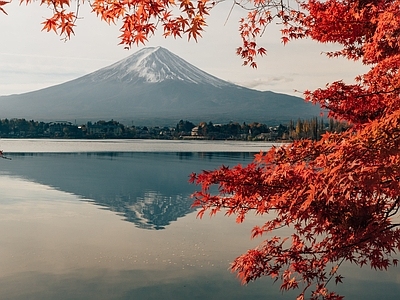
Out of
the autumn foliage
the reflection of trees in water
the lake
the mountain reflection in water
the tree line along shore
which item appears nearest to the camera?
the autumn foliage

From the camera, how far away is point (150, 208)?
508 inches

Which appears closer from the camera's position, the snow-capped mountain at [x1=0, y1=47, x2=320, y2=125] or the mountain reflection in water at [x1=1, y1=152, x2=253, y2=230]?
the mountain reflection in water at [x1=1, y1=152, x2=253, y2=230]

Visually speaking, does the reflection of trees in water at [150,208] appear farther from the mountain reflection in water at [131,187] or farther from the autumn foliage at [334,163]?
the autumn foliage at [334,163]

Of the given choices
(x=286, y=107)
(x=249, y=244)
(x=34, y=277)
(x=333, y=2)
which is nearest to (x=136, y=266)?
(x=34, y=277)

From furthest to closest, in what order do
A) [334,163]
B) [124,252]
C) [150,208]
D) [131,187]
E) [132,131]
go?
[132,131], [131,187], [150,208], [124,252], [334,163]

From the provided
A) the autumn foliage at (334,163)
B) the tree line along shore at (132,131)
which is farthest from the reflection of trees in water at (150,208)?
the tree line along shore at (132,131)

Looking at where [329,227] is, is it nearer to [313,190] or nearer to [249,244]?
[313,190]

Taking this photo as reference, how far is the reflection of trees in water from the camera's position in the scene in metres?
11.0

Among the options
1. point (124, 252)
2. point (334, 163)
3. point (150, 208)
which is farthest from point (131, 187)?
point (334, 163)

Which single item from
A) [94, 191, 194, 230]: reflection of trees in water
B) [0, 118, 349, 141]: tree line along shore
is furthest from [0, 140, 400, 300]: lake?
[0, 118, 349, 141]: tree line along shore

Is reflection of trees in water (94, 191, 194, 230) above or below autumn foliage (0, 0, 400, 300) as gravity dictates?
below

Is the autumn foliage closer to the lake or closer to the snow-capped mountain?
the lake

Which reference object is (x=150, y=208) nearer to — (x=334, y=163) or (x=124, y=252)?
(x=124, y=252)

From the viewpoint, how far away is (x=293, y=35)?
271 inches
